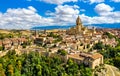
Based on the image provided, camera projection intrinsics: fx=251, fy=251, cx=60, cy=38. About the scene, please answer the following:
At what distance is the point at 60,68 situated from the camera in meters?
20.4

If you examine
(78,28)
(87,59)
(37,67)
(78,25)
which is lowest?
(37,67)

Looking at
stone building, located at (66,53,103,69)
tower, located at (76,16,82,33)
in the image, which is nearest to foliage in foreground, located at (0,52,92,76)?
stone building, located at (66,53,103,69)

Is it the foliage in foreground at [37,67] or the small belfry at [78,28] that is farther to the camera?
the small belfry at [78,28]

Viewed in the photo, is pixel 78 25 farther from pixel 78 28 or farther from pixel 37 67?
pixel 37 67

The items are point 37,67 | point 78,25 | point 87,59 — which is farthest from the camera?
point 78,25

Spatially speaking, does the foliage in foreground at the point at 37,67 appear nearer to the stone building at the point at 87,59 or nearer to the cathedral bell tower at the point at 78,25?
the stone building at the point at 87,59

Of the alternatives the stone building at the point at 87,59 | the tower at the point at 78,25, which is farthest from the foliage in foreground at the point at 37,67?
the tower at the point at 78,25

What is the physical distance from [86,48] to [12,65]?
42.1 ft

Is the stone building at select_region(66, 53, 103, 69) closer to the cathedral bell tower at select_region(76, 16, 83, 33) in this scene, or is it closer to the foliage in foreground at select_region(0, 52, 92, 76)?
the foliage in foreground at select_region(0, 52, 92, 76)

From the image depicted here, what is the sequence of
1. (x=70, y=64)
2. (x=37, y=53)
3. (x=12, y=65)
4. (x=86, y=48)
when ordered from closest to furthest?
(x=12, y=65) → (x=70, y=64) → (x=37, y=53) → (x=86, y=48)

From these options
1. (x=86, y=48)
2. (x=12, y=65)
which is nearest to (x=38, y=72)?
(x=12, y=65)

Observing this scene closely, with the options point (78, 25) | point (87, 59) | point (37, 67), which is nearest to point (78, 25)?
point (78, 25)

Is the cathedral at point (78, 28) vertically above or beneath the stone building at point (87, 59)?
above

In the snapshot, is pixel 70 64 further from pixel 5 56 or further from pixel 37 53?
pixel 5 56
